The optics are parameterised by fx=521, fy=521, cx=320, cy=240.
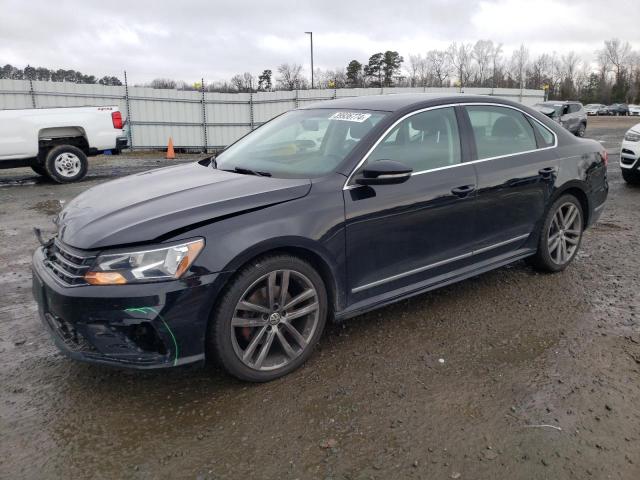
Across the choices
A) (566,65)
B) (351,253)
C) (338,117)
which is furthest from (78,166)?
(566,65)

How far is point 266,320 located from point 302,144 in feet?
4.83

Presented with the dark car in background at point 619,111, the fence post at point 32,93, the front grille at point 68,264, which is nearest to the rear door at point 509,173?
the front grille at point 68,264

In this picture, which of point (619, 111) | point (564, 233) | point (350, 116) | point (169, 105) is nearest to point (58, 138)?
point (169, 105)

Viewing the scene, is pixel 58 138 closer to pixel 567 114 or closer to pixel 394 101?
pixel 394 101

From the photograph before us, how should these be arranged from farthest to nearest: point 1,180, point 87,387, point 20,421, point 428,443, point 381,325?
point 1,180 → point 381,325 → point 87,387 → point 20,421 → point 428,443

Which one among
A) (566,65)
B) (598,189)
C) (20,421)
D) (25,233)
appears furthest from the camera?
(566,65)

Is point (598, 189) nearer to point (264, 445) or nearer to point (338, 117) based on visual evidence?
point (338, 117)

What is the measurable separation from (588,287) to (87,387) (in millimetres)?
3946

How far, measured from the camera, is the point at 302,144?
386cm

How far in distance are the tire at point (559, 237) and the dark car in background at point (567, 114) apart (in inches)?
697

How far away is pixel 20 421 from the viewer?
2691 millimetres

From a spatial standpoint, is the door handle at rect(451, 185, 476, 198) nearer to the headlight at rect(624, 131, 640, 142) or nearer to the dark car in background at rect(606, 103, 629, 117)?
the headlight at rect(624, 131, 640, 142)

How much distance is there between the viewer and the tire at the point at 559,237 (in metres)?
4.54

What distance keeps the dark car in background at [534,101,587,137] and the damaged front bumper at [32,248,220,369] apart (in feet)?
68.7
